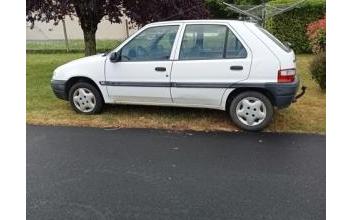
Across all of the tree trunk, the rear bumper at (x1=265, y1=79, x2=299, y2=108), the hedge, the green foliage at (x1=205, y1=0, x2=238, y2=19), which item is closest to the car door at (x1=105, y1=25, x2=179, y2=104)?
the rear bumper at (x1=265, y1=79, x2=299, y2=108)

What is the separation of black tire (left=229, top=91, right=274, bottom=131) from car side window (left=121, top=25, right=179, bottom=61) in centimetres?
122

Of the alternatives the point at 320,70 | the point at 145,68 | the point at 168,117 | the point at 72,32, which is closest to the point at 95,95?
the point at 145,68

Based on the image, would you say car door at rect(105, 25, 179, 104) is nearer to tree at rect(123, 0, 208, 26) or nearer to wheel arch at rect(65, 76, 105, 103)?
wheel arch at rect(65, 76, 105, 103)

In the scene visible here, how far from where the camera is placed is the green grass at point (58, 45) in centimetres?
1891

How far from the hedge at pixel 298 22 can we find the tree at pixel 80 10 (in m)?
8.20

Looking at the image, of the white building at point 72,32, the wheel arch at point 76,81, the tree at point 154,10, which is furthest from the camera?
the white building at point 72,32

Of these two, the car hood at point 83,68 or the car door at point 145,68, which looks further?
the car hood at point 83,68

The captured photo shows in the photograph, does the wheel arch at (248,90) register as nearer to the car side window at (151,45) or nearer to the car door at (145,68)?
the car door at (145,68)

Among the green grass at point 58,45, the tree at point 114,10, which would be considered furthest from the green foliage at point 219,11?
the tree at point 114,10

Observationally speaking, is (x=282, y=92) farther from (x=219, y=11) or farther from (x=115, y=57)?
(x=219, y=11)

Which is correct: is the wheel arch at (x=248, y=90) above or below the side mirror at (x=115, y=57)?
below

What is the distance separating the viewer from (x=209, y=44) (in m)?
6.70

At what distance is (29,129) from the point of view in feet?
22.1

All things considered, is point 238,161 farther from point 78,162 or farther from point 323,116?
point 323,116
